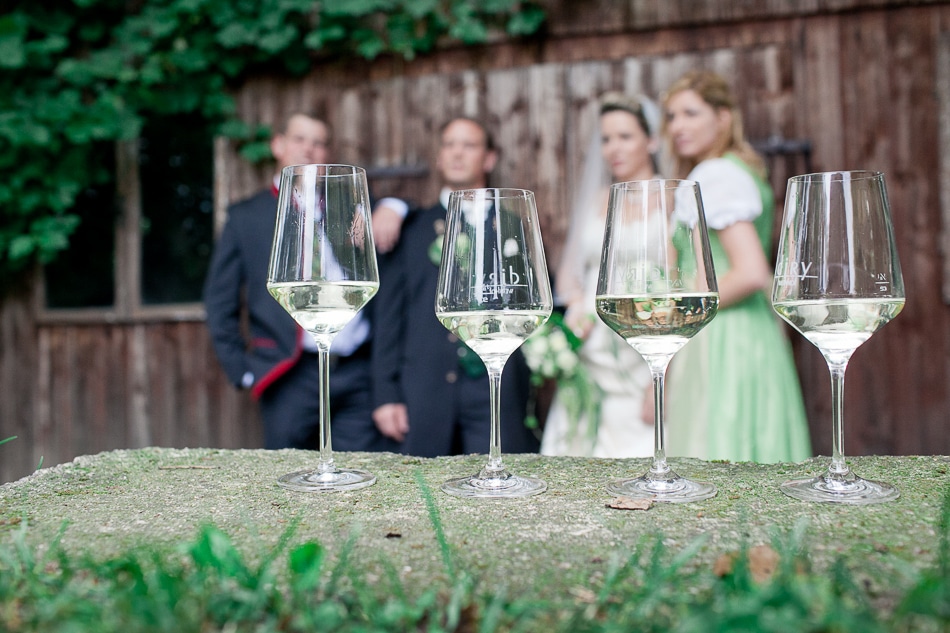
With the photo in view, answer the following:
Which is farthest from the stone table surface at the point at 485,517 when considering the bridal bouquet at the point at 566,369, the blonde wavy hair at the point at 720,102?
the blonde wavy hair at the point at 720,102

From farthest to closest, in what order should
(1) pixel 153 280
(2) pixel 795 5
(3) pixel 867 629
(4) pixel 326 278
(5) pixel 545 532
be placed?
1. (1) pixel 153 280
2. (2) pixel 795 5
3. (4) pixel 326 278
4. (5) pixel 545 532
5. (3) pixel 867 629

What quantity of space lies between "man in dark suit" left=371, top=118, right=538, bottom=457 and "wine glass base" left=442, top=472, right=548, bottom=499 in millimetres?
2386

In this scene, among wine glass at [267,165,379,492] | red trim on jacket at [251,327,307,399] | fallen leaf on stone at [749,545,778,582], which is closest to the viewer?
fallen leaf on stone at [749,545,778,582]

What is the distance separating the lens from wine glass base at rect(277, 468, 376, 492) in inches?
45.7

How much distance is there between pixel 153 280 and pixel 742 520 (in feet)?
14.9

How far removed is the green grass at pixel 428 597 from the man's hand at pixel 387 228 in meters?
3.06

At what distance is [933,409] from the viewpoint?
3953mm

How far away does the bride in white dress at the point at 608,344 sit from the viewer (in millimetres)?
3553

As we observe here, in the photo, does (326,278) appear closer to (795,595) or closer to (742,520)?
(742,520)

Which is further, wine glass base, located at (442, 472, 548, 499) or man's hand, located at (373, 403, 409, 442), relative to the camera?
man's hand, located at (373, 403, 409, 442)

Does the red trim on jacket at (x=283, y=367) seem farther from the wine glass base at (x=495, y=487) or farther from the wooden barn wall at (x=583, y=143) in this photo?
the wine glass base at (x=495, y=487)

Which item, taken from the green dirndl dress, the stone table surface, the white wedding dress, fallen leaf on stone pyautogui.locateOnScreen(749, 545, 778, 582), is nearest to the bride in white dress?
the white wedding dress

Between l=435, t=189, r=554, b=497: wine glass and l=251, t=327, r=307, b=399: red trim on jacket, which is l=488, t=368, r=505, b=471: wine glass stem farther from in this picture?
l=251, t=327, r=307, b=399: red trim on jacket

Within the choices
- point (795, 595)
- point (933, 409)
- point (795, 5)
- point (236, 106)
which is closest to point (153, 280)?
point (236, 106)
